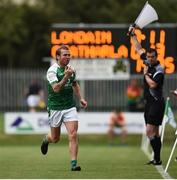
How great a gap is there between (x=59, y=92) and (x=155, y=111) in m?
2.22

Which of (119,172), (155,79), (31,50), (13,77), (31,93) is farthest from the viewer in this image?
(31,50)

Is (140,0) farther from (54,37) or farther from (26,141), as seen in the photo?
Answer: (26,141)

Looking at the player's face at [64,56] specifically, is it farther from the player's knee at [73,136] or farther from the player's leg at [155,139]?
the player's leg at [155,139]

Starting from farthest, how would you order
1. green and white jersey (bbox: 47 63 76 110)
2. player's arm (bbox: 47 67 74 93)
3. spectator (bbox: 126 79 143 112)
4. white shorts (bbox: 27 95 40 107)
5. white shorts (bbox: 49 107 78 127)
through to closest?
white shorts (bbox: 27 95 40 107), spectator (bbox: 126 79 143 112), white shorts (bbox: 49 107 78 127), green and white jersey (bbox: 47 63 76 110), player's arm (bbox: 47 67 74 93)

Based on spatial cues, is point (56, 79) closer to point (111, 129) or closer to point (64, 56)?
point (64, 56)

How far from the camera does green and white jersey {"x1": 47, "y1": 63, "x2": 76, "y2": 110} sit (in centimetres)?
1426

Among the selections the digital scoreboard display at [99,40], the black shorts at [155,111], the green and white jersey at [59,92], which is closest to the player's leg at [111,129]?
the digital scoreboard display at [99,40]

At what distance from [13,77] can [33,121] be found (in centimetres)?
792

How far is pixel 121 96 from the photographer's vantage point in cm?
3622

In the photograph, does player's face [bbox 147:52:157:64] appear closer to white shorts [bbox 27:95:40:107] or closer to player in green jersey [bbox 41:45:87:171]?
player in green jersey [bbox 41:45:87:171]

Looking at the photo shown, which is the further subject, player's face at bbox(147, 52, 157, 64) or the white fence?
the white fence

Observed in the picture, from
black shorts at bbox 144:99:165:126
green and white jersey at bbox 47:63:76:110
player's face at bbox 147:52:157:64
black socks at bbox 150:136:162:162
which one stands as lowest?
black socks at bbox 150:136:162:162

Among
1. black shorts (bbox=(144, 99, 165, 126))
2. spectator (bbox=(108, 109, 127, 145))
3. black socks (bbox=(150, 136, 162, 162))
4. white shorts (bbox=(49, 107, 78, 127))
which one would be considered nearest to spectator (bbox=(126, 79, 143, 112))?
spectator (bbox=(108, 109, 127, 145))

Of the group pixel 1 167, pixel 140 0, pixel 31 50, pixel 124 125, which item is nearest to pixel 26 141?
pixel 124 125
